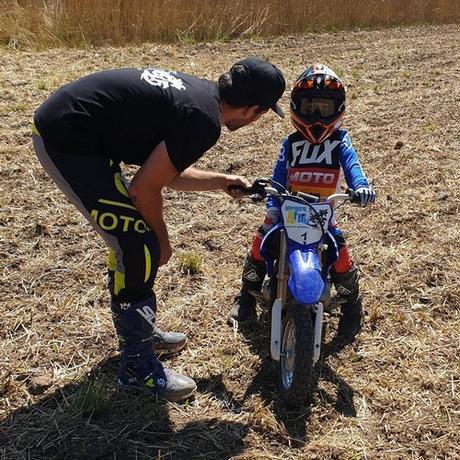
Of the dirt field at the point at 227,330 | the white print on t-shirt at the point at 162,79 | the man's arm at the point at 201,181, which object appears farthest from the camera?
the man's arm at the point at 201,181

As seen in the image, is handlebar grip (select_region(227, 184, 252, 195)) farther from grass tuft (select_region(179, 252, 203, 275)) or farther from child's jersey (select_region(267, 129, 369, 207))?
grass tuft (select_region(179, 252, 203, 275))

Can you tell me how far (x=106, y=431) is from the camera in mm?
2992

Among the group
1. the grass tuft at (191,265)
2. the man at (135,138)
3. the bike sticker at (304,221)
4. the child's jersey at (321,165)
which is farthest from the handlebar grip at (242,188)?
the grass tuft at (191,265)

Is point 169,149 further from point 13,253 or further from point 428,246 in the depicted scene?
point 428,246

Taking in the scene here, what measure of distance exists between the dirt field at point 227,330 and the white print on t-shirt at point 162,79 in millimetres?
1506

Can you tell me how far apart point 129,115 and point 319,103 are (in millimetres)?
1261

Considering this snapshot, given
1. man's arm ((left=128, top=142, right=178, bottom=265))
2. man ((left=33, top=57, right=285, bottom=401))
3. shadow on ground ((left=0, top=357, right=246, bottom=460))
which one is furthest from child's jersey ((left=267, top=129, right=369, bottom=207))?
shadow on ground ((left=0, top=357, right=246, bottom=460))

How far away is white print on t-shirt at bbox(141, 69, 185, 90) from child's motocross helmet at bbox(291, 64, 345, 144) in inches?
36.8

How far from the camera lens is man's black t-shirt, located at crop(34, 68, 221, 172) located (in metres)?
2.70

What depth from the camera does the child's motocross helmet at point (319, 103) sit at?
140 inches

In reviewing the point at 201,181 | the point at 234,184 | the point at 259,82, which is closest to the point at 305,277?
the point at 234,184

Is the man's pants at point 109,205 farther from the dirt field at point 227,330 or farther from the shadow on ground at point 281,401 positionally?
the shadow on ground at point 281,401

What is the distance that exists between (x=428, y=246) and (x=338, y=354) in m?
1.54

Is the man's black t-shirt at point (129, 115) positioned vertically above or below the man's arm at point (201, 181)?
above
